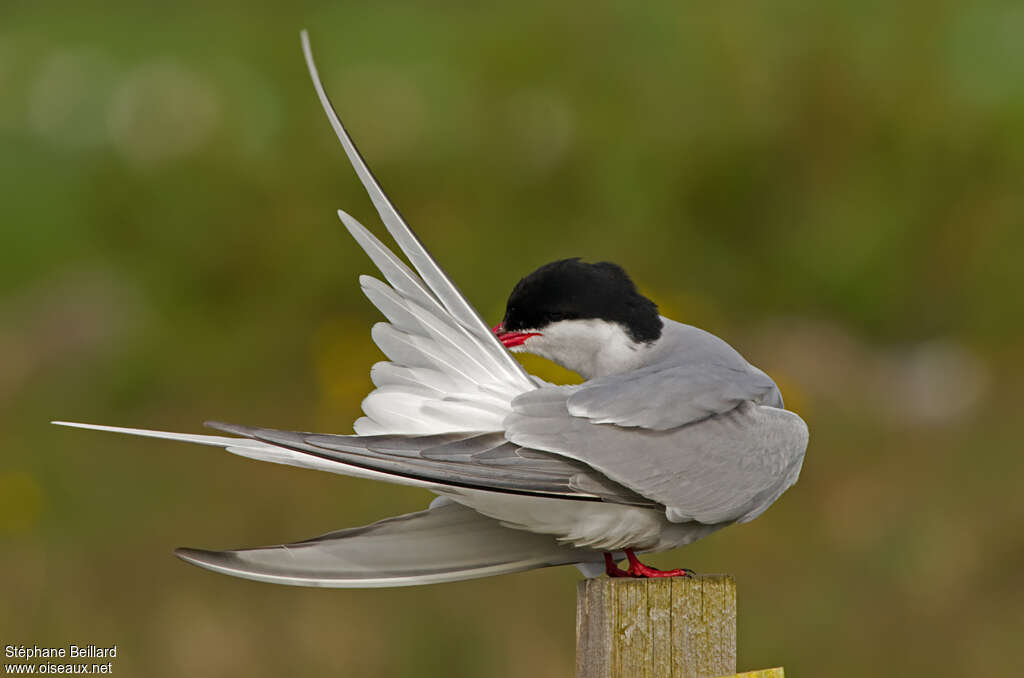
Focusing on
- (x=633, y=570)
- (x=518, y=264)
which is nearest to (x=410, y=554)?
(x=633, y=570)

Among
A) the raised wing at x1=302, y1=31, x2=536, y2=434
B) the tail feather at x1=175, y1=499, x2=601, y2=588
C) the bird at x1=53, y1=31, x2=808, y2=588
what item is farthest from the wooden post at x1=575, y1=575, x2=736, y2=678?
the raised wing at x1=302, y1=31, x2=536, y2=434

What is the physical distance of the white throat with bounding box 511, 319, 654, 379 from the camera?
251 centimetres

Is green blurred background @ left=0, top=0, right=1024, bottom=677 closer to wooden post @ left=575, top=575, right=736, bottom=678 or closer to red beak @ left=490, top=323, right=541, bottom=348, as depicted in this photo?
red beak @ left=490, top=323, right=541, bottom=348

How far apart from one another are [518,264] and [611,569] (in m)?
4.81

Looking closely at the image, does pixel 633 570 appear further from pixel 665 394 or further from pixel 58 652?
pixel 58 652

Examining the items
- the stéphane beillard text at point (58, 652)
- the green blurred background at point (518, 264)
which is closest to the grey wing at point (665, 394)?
the green blurred background at point (518, 264)

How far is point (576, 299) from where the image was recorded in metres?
2.48

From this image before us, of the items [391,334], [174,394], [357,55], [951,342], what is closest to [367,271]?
[174,394]

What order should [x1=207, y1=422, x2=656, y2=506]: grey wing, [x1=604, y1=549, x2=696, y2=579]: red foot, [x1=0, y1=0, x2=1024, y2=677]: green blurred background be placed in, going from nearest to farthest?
[x1=207, y1=422, x2=656, y2=506]: grey wing, [x1=604, y1=549, x2=696, y2=579]: red foot, [x1=0, y1=0, x2=1024, y2=677]: green blurred background

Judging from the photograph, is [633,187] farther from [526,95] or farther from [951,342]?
[951,342]

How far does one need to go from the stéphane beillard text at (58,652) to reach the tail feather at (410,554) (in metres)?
2.30

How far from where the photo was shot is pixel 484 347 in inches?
89.7

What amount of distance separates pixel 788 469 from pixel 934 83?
20.0 ft

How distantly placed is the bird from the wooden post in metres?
0.10
